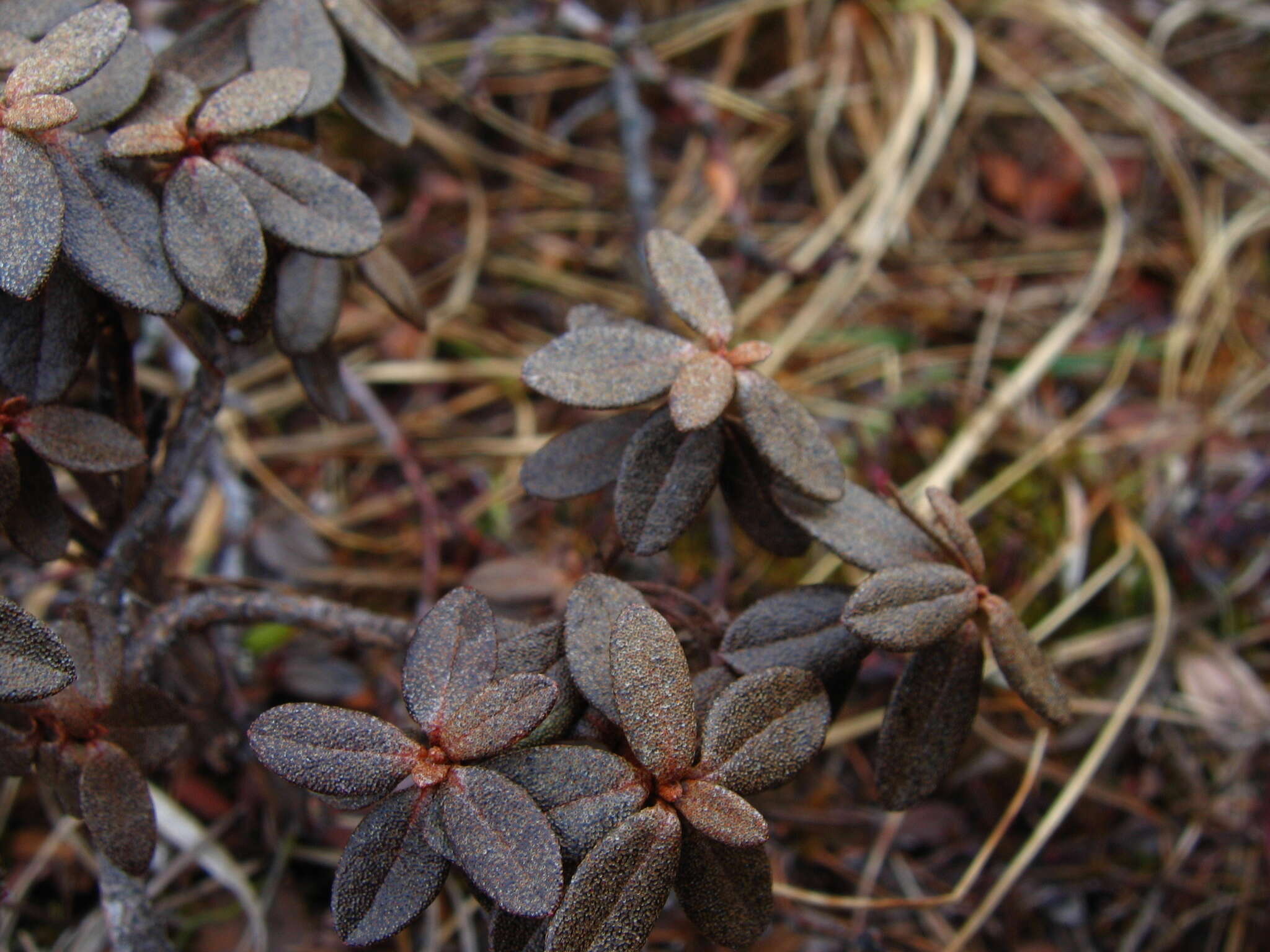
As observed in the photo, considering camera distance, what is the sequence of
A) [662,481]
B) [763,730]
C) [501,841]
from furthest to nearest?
[662,481] < [763,730] < [501,841]

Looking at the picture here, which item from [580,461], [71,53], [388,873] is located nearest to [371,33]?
[71,53]

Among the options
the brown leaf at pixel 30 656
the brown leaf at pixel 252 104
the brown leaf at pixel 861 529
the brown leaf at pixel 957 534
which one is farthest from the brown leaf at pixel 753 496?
the brown leaf at pixel 30 656

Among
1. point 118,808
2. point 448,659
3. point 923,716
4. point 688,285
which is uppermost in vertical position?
point 688,285

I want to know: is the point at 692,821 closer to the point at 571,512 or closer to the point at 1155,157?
the point at 571,512

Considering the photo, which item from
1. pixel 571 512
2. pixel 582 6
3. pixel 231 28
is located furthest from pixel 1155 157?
pixel 231 28

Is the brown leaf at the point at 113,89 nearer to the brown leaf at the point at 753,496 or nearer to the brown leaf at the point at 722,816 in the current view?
the brown leaf at the point at 753,496

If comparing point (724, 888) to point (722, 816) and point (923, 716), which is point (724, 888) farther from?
point (923, 716)
